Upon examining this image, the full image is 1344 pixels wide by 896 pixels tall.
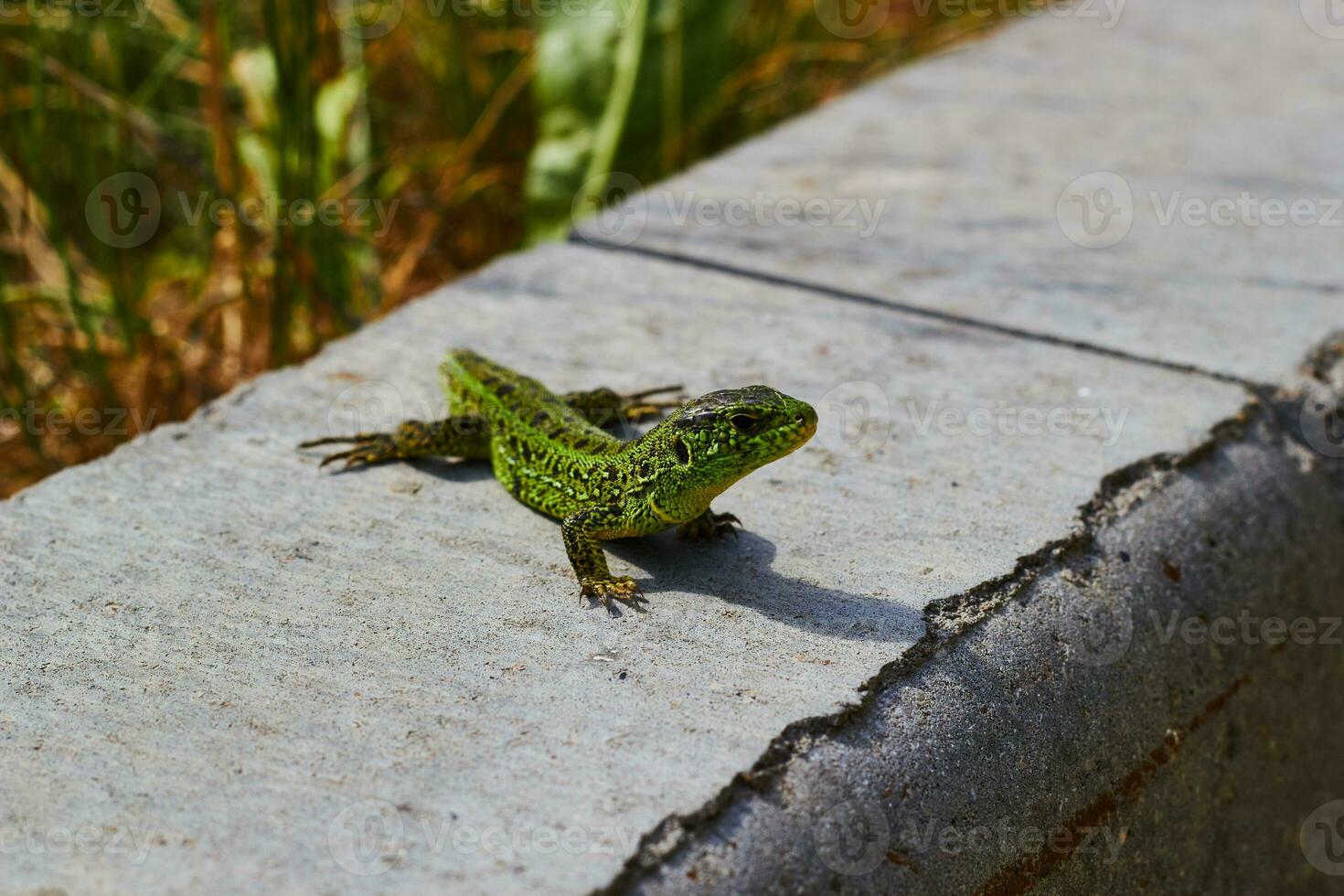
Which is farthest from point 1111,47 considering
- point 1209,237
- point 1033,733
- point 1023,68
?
point 1033,733

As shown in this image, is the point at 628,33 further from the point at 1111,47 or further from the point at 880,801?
the point at 880,801

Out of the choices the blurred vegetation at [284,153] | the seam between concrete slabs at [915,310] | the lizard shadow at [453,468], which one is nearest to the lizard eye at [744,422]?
the lizard shadow at [453,468]

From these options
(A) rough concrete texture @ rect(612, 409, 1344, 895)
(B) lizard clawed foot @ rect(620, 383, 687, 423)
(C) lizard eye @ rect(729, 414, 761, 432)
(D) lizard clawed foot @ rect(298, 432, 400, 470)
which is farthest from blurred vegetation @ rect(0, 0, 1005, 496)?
(A) rough concrete texture @ rect(612, 409, 1344, 895)

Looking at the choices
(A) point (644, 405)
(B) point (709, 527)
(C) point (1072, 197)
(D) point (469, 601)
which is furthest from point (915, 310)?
(D) point (469, 601)

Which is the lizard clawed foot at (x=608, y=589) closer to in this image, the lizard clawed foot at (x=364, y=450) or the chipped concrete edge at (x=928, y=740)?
the chipped concrete edge at (x=928, y=740)

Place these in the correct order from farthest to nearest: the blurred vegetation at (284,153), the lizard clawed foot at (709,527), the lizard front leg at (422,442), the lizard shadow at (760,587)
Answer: the blurred vegetation at (284,153) < the lizard front leg at (422,442) < the lizard clawed foot at (709,527) < the lizard shadow at (760,587)

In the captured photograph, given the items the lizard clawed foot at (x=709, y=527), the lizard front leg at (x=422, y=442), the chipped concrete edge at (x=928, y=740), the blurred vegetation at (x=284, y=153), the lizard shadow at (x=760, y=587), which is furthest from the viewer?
the blurred vegetation at (x=284, y=153)
